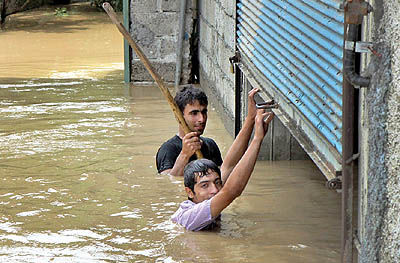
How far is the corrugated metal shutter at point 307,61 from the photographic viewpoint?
362 centimetres

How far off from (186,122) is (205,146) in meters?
0.23

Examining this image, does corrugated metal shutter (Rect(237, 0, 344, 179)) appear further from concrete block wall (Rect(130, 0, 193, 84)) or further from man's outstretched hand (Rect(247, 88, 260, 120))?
concrete block wall (Rect(130, 0, 193, 84))

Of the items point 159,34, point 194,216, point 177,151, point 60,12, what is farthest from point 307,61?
point 60,12

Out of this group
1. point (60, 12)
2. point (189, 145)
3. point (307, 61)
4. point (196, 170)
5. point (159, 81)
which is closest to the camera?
point (307, 61)

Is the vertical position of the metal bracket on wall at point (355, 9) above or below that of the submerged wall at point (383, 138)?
above

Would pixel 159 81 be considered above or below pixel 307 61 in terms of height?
below

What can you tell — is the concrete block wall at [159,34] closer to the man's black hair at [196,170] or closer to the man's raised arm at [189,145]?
the man's raised arm at [189,145]

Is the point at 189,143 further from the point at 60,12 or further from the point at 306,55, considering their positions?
the point at 60,12

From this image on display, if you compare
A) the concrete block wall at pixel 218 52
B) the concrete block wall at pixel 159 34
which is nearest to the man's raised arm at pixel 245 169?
the concrete block wall at pixel 218 52

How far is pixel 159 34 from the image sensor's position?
10727 millimetres

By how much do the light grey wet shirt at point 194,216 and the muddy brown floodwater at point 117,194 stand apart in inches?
2.1

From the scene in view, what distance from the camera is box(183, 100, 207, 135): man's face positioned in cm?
545

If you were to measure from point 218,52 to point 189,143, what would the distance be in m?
3.27

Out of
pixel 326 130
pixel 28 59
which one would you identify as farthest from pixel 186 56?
pixel 326 130
